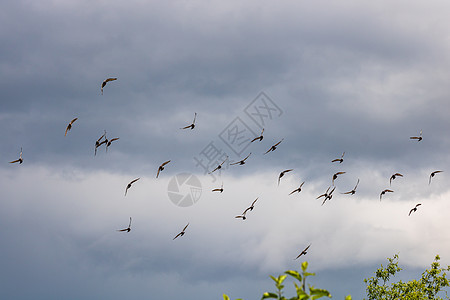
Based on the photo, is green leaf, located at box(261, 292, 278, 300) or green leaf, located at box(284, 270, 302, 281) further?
green leaf, located at box(284, 270, 302, 281)

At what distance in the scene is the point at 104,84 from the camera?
3553 cm

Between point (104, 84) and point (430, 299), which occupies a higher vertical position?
point (104, 84)

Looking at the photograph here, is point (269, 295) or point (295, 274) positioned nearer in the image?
point (269, 295)

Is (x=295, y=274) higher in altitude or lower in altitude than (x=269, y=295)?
higher

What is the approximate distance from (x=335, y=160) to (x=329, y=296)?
32.4 m

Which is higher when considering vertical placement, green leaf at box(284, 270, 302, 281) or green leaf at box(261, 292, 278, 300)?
green leaf at box(284, 270, 302, 281)

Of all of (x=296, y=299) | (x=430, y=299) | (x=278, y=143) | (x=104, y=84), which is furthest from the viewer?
(x=430, y=299)

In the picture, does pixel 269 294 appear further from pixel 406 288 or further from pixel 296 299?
pixel 406 288

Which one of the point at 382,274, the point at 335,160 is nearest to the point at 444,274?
the point at 382,274

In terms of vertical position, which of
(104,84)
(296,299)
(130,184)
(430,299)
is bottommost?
(296,299)

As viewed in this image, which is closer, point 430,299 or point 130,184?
point 130,184

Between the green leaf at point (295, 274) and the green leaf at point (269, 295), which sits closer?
the green leaf at point (269, 295)

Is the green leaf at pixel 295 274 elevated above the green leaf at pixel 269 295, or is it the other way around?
the green leaf at pixel 295 274

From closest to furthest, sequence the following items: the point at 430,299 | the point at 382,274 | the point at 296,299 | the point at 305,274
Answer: the point at 296,299
the point at 305,274
the point at 430,299
the point at 382,274
